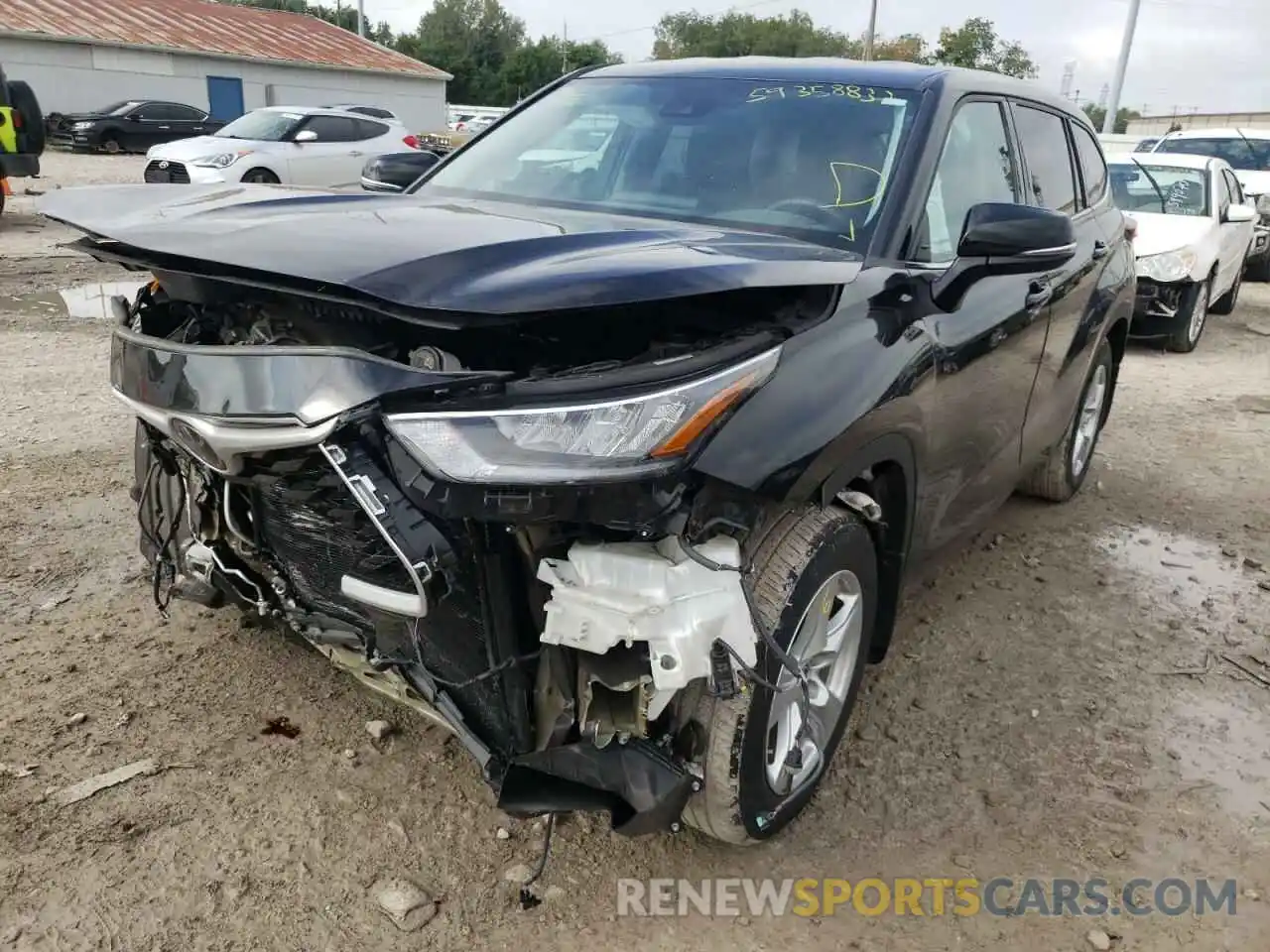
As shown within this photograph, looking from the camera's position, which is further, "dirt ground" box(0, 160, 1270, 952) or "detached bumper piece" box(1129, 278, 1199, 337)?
"detached bumper piece" box(1129, 278, 1199, 337)

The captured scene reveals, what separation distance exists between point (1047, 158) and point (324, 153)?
1434 cm

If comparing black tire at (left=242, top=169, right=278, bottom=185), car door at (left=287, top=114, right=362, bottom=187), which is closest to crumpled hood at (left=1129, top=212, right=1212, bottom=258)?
car door at (left=287, top=114, right=362, bottom=187)

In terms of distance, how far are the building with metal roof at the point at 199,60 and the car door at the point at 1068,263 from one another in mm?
32025

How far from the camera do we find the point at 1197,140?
14.8 m

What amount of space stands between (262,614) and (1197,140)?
52.7 ft

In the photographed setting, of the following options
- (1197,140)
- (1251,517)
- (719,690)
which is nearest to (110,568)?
(719,690)

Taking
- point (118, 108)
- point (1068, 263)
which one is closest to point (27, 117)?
point (1068, 263)

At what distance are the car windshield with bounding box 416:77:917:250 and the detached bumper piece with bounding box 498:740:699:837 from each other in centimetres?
147

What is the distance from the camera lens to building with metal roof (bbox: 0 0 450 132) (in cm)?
2969

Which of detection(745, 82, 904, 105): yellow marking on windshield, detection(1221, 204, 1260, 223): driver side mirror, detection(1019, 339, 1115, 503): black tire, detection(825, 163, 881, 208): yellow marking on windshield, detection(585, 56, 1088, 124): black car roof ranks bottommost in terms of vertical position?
detection(1019, 339, 1115, 503): black tire

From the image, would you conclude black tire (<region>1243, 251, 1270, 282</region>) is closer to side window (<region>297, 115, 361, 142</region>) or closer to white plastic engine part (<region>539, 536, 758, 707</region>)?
side window (<region>297, 115, 361, 142</region>)

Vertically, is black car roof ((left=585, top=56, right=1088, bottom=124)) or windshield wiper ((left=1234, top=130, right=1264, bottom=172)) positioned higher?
black car roof ((left=585, top=56, right=1088, bottom=124))

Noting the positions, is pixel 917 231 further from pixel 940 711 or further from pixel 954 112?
pixel 940 711

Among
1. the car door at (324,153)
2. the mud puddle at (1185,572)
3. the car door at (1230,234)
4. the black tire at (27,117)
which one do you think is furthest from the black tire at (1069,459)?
the car door at (324,153)
